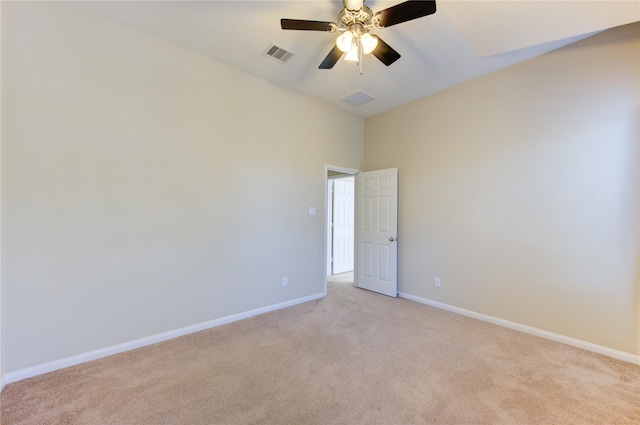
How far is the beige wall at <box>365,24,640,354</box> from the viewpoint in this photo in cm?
244

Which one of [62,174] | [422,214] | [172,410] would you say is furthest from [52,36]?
[422,214]

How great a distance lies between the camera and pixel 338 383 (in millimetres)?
2043

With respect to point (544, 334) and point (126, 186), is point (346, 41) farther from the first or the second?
point (544, 334)

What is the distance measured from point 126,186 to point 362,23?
8.40ft

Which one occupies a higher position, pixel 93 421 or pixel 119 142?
pixel 119 142

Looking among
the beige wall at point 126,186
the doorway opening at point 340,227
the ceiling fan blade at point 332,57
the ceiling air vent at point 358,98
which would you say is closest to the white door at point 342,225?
the doorway opening at point 340,227

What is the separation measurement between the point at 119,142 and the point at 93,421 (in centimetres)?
218

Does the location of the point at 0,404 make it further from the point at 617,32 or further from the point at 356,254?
the point at 617,32

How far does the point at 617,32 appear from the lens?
244 centimetres

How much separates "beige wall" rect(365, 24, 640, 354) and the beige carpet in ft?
1.67

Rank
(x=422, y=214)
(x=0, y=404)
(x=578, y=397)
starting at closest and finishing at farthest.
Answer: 1. (x=0, y=404)
2. (x=578, y=397)
3. (x=422, y=214)

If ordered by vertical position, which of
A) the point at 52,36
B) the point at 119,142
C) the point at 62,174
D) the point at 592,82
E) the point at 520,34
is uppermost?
the point at 520,34

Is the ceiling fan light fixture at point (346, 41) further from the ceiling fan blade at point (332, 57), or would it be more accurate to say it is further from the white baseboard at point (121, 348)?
the white baseboard at point (121, 348)

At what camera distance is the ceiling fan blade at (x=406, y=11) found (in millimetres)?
1730
